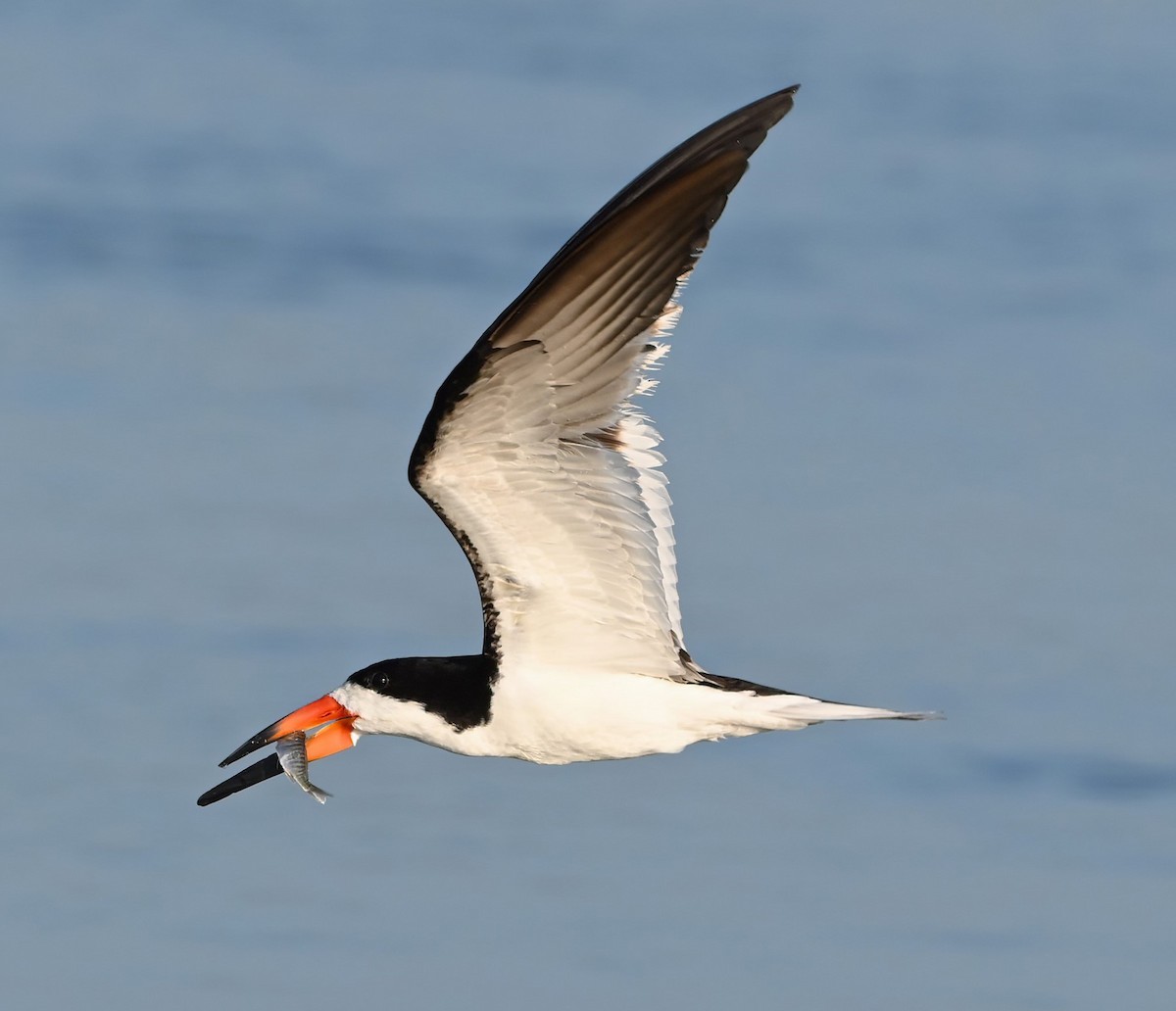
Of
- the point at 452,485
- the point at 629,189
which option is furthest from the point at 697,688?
the point at 629,189

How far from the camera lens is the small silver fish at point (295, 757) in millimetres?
11812

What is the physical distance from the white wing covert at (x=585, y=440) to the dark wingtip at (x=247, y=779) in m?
1.63

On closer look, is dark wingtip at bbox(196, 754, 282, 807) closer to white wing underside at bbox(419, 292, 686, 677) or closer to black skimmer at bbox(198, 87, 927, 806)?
black skimmer at bbox(198, 87, 927, 806)

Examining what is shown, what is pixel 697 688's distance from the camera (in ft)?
36.4

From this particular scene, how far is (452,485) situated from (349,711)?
62.7 inches

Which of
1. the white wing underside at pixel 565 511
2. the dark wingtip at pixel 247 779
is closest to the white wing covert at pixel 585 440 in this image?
the white wing underside at pixel 565 511

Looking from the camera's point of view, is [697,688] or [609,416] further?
[697,688]

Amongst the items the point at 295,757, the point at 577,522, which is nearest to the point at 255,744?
the point at 295,757

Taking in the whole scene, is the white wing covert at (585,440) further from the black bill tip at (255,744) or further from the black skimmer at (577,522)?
the black bill tip at (255,744)

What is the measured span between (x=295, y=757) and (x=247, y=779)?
26.2 inches

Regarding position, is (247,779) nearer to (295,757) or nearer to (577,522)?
(295,757)

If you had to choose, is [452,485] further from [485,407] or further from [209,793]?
[209,793]

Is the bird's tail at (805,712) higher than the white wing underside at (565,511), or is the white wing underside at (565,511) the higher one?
the white wing underside at (565,511)

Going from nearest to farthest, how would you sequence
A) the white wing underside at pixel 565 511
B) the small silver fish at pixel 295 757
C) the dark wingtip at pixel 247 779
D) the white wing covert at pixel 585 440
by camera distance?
the white wing covert at pixel 585 440
the white wing underside at pixel 565 511
the small silver fish at pixel 295 757
the dark wingtip at pixel 247 779
